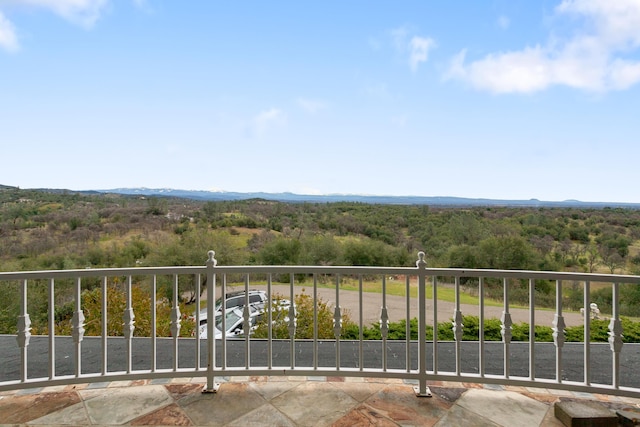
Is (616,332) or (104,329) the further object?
(104,329)

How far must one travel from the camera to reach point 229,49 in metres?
7.03

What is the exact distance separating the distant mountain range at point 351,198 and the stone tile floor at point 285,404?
40.5 ft

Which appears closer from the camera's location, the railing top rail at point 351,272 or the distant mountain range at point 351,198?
the railing top rail at point 351,272

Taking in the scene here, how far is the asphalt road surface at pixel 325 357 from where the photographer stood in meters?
3.67

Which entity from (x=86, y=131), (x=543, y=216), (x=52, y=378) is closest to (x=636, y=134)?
(x=543, y=216)

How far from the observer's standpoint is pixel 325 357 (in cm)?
396

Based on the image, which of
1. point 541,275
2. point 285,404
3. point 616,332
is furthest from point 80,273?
point 616,332

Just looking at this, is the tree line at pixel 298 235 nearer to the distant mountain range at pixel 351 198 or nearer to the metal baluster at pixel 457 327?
the distant mountain range at pixel 351 198

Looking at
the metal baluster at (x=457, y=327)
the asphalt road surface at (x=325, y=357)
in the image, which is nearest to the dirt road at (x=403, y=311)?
the asphalt road surface at (x=325, y=357)

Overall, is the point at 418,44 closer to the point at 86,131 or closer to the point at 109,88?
the point at 109,88

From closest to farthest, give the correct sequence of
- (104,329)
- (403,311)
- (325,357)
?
(104,329)
(325,357)
(403,311)

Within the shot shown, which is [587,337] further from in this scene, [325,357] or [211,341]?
[211,341]

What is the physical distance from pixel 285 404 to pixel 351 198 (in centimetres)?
1547

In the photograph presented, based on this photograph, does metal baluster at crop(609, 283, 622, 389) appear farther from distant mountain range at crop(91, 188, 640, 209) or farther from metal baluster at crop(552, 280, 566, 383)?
distant mountain range at crop(91, 188, 640, 209)
